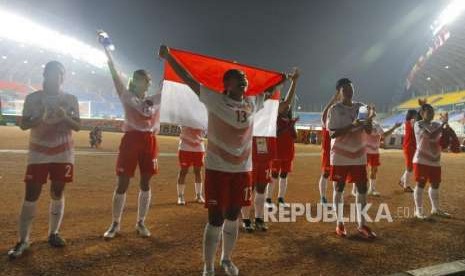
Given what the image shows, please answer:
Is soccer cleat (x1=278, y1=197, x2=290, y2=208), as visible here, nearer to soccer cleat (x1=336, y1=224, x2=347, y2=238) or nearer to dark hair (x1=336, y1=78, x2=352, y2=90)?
soccer cleat (x1=336, y1=224, x2=347, y2=238)

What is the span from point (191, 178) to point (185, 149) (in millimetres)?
4148

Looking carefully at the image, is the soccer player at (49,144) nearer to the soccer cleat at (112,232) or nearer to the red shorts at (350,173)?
the soccer cleat at (112,232)

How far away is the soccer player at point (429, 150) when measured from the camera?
7070 mm

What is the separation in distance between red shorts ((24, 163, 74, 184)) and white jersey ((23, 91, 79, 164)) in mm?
55

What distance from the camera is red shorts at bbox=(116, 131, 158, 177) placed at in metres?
5.27

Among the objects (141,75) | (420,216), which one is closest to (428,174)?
(420,216)

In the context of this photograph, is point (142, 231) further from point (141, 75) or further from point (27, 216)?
point (141, 75)

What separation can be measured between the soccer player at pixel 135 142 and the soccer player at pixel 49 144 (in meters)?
0.70

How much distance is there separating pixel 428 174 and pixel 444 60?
1935 inches

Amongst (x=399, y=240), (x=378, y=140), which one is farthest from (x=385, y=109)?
(x=399, y=240)

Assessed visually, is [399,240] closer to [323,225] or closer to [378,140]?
[323,225]

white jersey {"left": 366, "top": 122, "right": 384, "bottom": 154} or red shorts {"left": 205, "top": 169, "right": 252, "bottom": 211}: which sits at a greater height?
white jersey {"left": 366, "top": 122, "right": 384, "bottom": 154}

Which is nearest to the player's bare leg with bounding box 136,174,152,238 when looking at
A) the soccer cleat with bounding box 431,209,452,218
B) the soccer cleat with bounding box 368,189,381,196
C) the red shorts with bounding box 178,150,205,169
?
the red shorts with bounding box 178,150,205,169

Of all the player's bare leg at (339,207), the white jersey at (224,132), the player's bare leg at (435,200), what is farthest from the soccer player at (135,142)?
the player's bare leg at (435,200)
